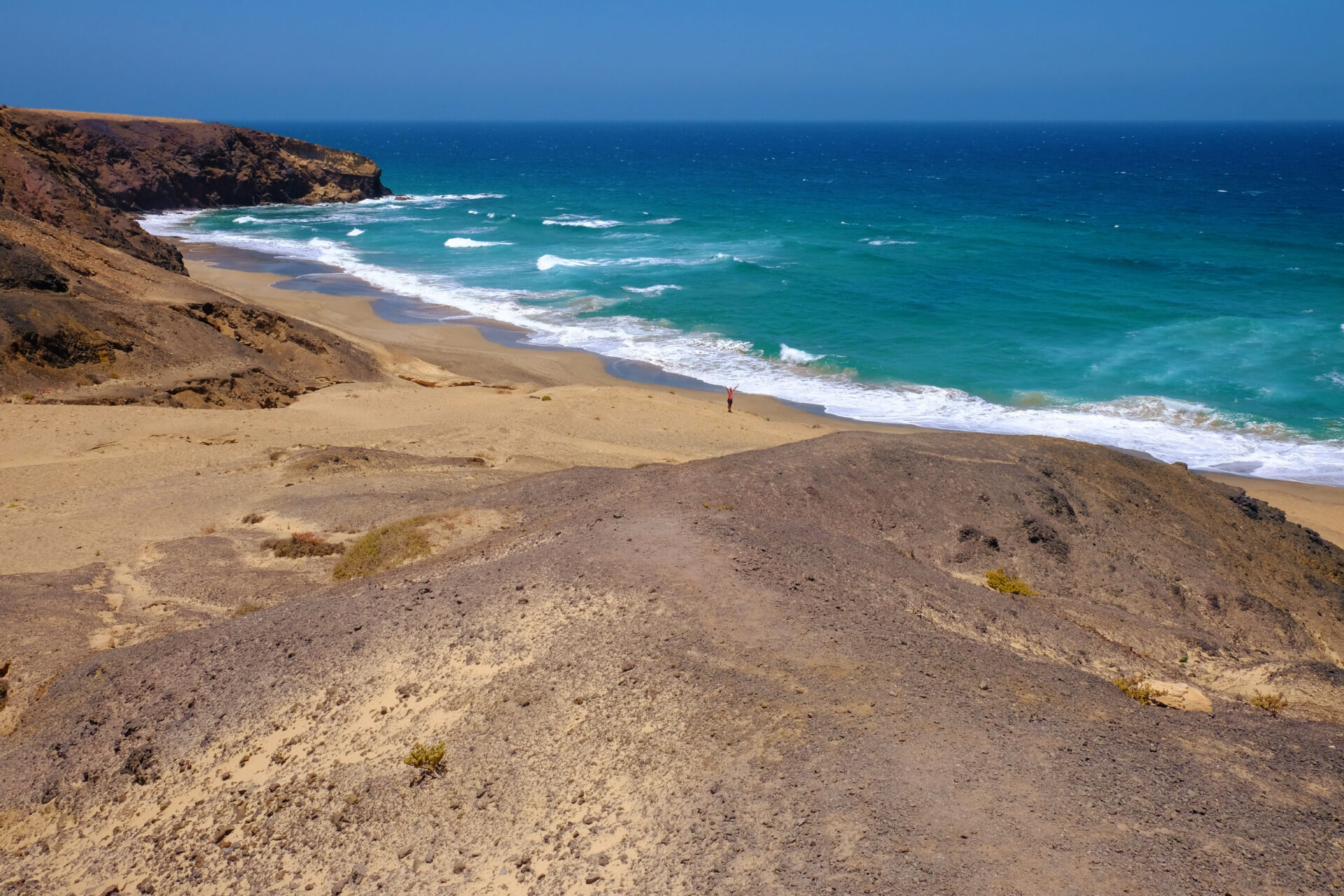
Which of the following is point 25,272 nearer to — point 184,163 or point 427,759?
point 427,759

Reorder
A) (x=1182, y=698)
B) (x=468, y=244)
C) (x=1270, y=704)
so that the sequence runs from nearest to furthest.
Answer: (x=1182, y=698) → (x=1270, y=704) → (x=468, y=244)

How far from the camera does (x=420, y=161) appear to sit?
146m

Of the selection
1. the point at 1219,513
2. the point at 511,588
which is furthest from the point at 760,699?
the point at 1219,513

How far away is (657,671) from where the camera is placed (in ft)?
26.2

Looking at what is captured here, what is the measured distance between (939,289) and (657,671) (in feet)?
131

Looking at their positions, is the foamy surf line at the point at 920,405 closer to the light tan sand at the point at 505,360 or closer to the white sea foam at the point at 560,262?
the light tan sand at the point at 505,360

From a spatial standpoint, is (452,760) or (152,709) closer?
(452,760)

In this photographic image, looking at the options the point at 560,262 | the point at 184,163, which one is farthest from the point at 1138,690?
the point at 184,163

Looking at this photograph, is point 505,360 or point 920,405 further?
point 505,360

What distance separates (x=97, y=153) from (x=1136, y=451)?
236 ft

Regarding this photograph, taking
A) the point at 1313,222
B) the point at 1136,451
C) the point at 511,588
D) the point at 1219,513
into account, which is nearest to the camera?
the point at 511,588

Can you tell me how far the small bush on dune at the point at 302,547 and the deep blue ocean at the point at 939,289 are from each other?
1884 cm

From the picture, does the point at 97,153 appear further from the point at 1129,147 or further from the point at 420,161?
the point at 1129,147

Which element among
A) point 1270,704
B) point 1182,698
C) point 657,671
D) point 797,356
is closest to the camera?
point 657,671
